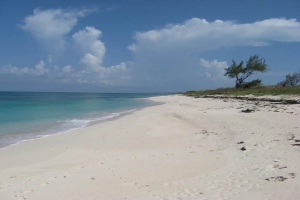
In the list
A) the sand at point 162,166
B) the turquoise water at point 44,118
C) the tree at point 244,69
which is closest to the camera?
the sand at point 162,166

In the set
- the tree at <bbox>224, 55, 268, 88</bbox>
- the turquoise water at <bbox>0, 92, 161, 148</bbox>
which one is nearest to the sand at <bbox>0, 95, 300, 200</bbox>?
the turquoise water at <bbox>0, 92, 161, 148</bbox>

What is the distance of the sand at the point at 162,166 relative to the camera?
21.9ft

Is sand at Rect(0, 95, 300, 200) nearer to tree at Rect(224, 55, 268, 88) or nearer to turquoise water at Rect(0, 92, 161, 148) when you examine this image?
turquoise water at Rect(0, 92, 161, 148)

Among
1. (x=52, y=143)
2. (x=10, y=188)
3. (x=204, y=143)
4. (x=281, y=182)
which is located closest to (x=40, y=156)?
(x=52, y=143)

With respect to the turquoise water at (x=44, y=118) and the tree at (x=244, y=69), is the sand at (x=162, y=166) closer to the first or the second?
the turquoise water at (x=44, y=118)

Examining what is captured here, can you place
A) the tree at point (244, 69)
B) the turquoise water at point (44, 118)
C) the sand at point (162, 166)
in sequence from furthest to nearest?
the tree at point (244, 69), the turquoise water at point (44, 118), the sand at point (162, 166)

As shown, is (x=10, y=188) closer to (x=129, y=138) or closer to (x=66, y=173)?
(x=66, y=173)

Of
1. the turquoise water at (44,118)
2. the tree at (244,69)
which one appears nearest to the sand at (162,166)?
the turquoise water at (44,118)

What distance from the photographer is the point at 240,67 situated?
227 feet

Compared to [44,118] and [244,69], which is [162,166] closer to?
[44,118]

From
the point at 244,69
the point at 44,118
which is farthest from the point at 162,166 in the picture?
the point at 244,69

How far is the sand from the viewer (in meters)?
6.67

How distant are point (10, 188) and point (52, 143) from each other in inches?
277

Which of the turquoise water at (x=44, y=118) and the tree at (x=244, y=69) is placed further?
the tree at (x=244, y=69)
